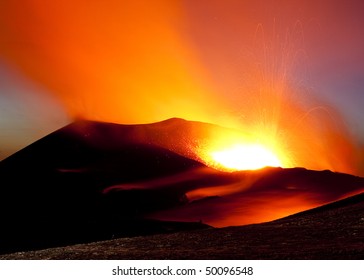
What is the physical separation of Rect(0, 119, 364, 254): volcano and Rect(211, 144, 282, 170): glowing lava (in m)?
1.09

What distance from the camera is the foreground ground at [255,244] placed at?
36.3ft

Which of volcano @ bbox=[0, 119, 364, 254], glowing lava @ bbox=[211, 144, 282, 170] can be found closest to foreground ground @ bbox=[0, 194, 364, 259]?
volcano @ bbox=[0, 119, 364, 254]

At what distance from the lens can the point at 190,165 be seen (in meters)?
24.8

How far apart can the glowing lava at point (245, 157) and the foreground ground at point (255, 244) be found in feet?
29.3

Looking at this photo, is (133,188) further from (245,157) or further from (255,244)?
(255,244)

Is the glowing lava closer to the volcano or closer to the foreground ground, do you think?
the volcano

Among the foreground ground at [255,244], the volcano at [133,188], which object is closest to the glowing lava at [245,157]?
the volcano at [133,188]

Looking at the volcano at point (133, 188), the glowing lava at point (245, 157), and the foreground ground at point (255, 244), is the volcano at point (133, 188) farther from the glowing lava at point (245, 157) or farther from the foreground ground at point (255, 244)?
the foreground ground at point (255, 244)

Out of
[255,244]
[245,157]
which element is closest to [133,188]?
[245,157]

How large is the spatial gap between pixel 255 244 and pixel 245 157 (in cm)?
1391

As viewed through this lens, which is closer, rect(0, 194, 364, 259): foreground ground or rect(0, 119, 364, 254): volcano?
rect(0, 194, 364, 259): foreground ground

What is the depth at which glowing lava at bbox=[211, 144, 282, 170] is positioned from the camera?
25141 millimetres
